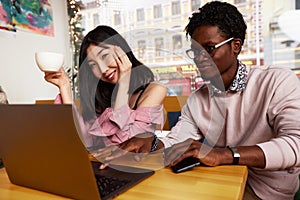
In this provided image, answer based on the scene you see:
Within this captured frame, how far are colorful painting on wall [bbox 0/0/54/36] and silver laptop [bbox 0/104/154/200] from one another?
2.13m

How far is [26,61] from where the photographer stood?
2.58 meters

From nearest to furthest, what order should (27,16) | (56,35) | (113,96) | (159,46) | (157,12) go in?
(159,46)
(157,12)
(113,96)
(27,16)
(56,35)

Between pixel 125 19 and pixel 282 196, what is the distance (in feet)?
2.61

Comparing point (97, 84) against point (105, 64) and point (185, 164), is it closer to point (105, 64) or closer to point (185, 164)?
point (105, 64)

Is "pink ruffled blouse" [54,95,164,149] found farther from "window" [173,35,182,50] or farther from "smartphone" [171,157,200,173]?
"window" [173,35,182,50]

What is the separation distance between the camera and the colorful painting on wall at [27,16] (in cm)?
228

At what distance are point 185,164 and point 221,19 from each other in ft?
1.87

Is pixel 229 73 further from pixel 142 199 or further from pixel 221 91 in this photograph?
pixel 142 199

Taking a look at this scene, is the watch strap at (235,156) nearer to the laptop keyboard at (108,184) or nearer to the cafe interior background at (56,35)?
the laptop keyboard at (108,184)

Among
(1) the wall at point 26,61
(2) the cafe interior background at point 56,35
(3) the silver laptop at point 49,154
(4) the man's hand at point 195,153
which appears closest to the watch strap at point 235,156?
(4) the man's hand at point 195,153

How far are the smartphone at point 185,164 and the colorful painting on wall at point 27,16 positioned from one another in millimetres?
2270

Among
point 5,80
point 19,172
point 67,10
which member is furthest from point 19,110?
point 67,10

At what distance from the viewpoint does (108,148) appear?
0.81 m

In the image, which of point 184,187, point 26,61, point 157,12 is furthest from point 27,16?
point 184,187
